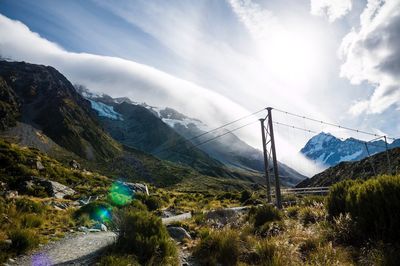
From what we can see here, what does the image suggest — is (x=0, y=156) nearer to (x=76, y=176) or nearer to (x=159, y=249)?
(x=76, y=176)

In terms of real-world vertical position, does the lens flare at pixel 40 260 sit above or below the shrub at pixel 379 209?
below

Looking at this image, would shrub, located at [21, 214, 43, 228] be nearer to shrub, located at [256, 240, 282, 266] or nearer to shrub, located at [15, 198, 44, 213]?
shrub, located at [15, 198, 44, 213]

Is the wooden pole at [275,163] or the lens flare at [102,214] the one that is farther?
the wooden pole at [275,163]

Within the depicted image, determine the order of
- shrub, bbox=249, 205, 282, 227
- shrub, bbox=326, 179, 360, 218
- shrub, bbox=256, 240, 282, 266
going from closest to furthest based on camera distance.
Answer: shrub, bbox=256, 240, 282, 266 → shrub, bbox=326, 179, 360, 218 → shrub, bbox=249, 205, 282, 227

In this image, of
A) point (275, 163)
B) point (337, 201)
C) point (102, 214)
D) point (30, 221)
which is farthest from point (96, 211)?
point (337, 201)

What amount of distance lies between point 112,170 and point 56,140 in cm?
4306

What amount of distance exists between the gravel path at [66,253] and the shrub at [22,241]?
314mm

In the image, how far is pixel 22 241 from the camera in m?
10.7

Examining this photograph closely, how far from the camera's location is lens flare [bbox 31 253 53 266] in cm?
955

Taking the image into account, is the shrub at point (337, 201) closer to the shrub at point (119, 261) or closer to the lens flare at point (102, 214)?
the shrub at point (119, 261)

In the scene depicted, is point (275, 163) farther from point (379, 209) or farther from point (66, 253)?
point (66, 253)

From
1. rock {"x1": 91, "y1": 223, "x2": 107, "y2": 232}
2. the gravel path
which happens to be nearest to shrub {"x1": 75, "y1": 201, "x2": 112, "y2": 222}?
rock {"x1": 91, "y1": 223, "x2": 107, "y2": 232}

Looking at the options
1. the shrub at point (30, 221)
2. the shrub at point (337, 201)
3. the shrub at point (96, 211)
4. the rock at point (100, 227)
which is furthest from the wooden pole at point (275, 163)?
the shrub at point (30, 221)

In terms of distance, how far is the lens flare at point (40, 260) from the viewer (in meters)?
9.55
